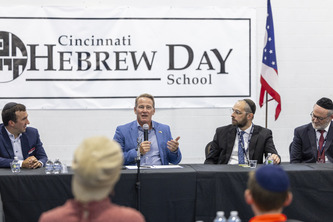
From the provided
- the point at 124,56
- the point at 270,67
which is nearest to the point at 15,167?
the point at 124,56

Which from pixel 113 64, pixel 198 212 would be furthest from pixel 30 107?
pixel 198 212

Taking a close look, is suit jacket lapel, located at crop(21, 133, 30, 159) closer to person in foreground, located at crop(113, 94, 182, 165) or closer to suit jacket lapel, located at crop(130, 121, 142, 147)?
person in foreground, located at crop(113, 94, 182, 165)

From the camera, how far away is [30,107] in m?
5.89

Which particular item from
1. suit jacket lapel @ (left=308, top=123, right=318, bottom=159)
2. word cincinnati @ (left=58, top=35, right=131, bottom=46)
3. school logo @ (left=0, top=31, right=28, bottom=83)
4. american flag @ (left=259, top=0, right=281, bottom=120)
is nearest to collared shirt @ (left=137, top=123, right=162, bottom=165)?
suit jacket lapel @ (left=308, top=123, right=318, bottom=159)

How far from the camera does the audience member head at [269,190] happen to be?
1.73 meters

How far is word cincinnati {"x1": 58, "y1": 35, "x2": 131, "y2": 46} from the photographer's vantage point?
5918 mm

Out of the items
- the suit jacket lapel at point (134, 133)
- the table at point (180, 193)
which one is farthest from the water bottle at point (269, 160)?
the suit jacket lapel at point (134, 133)

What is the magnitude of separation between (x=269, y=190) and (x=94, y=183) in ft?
1.88

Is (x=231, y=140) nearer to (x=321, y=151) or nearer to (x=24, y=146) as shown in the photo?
(x=321, y=151)

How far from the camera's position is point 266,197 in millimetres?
1735

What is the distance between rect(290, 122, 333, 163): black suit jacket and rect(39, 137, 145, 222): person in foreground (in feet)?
11.9

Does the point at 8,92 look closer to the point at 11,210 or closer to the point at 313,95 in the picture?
the point at 11,210

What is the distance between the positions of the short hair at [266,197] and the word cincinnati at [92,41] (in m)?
4.41

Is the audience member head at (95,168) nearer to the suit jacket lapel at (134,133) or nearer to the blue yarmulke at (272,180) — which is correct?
the blue yarmulke at (272,180)
